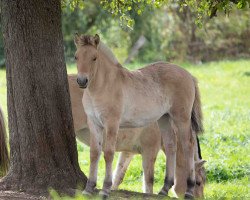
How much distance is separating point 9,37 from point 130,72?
1324 millimetres

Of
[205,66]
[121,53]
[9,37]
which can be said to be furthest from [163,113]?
[121,53]

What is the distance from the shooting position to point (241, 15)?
2828cm

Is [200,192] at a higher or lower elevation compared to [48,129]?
lower

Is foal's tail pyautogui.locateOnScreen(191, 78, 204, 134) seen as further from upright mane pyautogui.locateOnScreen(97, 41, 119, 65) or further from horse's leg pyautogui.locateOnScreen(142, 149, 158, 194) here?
upright mane pyautogui.locateOnScreen(97, 41, 119, 65)

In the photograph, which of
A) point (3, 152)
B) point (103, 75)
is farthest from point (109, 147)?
point (3, 152)

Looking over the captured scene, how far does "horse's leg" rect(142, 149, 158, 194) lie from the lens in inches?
329

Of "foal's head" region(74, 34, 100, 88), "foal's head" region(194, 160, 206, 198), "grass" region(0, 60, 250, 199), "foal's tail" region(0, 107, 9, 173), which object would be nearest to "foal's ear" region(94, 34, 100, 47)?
"foal's head" region(74, 34, 100, 88)

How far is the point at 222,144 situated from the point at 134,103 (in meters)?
5.72

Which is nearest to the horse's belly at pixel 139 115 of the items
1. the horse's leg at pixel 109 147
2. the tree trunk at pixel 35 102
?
A: the horse's leg at pixel 109 147

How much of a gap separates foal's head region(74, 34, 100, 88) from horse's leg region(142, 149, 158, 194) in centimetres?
231

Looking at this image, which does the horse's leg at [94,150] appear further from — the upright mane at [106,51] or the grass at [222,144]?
the grass at [222,144]

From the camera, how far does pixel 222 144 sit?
40.5 feet

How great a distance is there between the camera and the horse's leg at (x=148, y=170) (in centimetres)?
835

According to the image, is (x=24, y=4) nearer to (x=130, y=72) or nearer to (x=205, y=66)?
(x=130, y=72)
